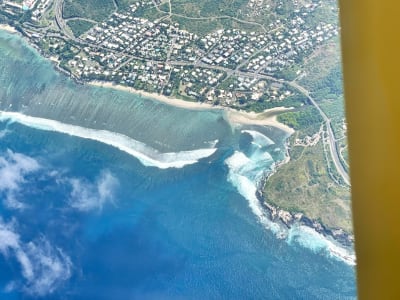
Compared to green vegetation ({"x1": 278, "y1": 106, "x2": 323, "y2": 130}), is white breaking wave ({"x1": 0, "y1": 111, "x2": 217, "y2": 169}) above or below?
below

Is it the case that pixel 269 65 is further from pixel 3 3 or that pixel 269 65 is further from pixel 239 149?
pixel 3 3

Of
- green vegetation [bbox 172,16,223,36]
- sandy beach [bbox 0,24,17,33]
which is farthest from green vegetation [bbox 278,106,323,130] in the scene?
sandy beach [bbox 0,24,17,33]

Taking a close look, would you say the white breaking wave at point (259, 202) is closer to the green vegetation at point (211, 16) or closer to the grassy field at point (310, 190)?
the grassy field at point (310, 190)

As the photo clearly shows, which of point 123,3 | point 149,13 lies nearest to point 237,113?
point 149,13

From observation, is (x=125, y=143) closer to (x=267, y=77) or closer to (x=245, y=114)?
(x=245, y=114)

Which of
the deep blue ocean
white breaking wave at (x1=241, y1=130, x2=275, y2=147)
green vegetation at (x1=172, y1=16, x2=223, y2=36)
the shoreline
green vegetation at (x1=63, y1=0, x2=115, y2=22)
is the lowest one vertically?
the deep blue ocean

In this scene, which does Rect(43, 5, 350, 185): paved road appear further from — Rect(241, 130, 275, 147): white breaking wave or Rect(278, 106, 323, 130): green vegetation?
Rect(241, 130, 275, 147): white breaking wave
